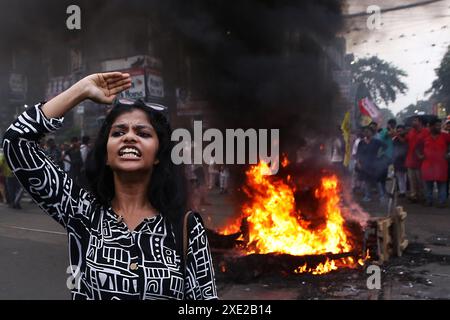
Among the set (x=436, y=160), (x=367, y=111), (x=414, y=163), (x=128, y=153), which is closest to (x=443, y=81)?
(x=367, y=111)

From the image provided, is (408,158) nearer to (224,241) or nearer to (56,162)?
(224,241)

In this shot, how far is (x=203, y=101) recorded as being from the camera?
600 centimetres

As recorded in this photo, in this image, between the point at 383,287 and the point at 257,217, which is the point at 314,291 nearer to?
the point at 383,287

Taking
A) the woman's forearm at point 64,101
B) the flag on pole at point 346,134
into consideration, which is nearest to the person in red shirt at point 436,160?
the flag on pole at point 346,134

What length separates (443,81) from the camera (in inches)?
811

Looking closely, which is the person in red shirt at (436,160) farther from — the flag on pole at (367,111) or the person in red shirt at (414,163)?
the flag on pole at (367,111)

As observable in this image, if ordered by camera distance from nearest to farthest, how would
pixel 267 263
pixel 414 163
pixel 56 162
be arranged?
pixel 267 263 → pixel 414 163 → pixel 56 162

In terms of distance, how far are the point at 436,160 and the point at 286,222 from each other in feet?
14.4

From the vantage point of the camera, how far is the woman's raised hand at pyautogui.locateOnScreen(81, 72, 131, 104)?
147 centimetres

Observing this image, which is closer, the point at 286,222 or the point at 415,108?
the point at 286,222

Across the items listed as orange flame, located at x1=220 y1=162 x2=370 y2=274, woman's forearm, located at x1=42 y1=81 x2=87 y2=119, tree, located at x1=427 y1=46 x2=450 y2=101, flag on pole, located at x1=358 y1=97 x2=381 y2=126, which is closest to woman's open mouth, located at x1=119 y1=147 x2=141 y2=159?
woman's forearm, located at x1=42 y1=81 x2=87 y2=119

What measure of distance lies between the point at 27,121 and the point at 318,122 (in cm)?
514

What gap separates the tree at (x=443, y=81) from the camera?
19.4 m

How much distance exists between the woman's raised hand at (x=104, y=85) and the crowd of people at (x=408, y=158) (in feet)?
24.7
